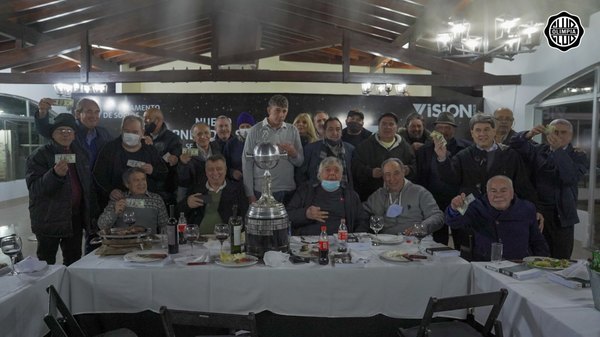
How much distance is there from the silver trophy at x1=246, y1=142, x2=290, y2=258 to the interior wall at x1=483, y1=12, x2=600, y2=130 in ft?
16.0

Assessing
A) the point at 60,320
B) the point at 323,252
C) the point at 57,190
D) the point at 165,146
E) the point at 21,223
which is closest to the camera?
the point at 60,320

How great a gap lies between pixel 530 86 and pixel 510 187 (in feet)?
17.1

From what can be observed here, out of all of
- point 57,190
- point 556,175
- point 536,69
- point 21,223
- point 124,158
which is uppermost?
point 536,69

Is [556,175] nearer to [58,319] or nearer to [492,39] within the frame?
[492,39]

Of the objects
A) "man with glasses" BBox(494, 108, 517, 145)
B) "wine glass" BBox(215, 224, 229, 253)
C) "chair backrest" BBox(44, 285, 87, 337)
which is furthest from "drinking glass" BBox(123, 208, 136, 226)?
"man with glasses" BBox(494, 108, 517, 145)

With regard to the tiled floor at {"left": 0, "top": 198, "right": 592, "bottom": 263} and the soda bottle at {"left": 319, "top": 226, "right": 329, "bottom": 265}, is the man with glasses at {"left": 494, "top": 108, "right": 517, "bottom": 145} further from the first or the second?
the tiled floor at {"left": 0, "top": 198, "right": 592, "bottom": 263}

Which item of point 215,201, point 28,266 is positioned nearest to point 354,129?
point 215,201

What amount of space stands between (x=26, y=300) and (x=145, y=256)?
610 millimetres

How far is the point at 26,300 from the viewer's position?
1976 millimetres

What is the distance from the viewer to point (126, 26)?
7.36 meters

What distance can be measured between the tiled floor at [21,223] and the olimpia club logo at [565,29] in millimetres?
2708

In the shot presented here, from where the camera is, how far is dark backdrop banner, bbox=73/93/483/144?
25.0 ft

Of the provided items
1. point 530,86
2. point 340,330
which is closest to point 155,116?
point 340,330

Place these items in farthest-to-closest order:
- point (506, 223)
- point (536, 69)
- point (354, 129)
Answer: point (536, 69) → point (354, 129) → point (506, 223)
